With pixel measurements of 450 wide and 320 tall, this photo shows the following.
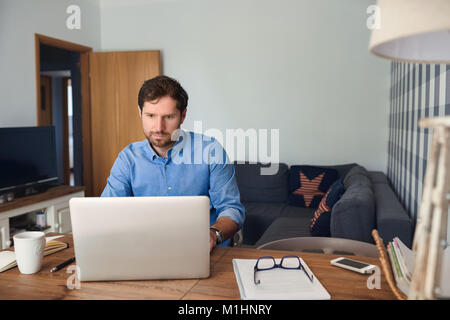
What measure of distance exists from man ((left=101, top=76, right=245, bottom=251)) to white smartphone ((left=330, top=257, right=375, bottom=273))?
558mm

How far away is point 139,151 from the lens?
1.90 m

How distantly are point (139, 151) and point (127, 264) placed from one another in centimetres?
84

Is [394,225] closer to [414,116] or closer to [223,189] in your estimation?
[414,116]

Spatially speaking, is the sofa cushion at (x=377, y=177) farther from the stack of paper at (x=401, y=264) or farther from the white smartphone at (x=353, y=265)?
the stack of paper at (x=401, y=264)

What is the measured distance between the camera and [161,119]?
1.76 metres

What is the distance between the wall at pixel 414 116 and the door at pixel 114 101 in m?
2.78

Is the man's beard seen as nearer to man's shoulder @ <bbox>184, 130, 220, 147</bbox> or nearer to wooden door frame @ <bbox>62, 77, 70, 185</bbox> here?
man's shoulder @ <bbox>184, 130, 220, 147</bbox>

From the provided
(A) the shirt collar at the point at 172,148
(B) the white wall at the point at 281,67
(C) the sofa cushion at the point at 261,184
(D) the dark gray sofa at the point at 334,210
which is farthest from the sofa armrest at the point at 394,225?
(B) the white wall at the point at 281,67

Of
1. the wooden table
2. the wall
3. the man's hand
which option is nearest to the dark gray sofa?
the wall

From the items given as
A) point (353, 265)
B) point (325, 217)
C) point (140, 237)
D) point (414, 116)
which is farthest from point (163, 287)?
point (414, 116)

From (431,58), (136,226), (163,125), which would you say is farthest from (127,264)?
(431,58)

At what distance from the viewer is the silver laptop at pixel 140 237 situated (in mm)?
1099

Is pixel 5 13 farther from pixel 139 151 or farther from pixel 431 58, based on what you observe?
pixel 431 58

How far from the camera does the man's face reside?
1.75 meters
